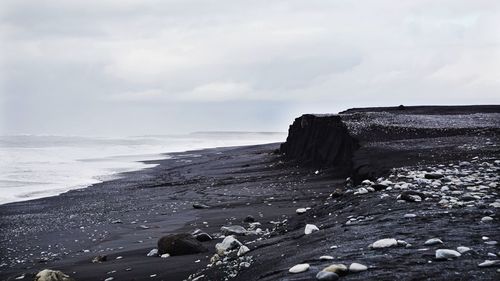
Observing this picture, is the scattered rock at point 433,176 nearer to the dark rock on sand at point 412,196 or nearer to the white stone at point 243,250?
the dark rock on sand at point 412,196

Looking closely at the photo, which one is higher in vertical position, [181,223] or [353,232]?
[353,232]

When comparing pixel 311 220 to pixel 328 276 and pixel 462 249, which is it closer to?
pixel 462 249

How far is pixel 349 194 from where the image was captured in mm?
9711

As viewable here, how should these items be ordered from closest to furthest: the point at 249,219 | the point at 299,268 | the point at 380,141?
the point at 299,268
the point at 249,219
the point at 380,141

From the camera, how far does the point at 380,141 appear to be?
58.1 feet

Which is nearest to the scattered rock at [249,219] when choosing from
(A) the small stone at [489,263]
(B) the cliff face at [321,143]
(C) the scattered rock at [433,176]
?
(C) the scattered rock at [433,176]

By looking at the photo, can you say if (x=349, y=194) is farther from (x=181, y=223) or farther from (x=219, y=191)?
(x=219, y=191)

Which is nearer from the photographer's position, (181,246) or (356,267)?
(356,267)

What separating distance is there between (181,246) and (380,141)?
11.3 metres

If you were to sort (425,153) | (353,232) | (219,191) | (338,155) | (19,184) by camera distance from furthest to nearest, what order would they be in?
1. (19,184)
2. (338,155)
3. (219,191)
4. (425,153)
5. (353,232)

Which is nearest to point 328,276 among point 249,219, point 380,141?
point 249,219

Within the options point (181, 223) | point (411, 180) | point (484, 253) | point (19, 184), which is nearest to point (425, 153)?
point (411, 180)

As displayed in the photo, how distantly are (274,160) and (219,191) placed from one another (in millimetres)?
11527

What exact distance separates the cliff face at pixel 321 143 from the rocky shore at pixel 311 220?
10 centimetres
